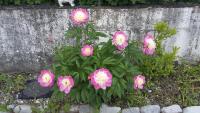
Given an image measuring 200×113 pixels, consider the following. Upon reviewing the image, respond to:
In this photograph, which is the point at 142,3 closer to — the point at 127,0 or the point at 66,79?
the point at 127,0

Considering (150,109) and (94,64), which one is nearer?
(94,64)

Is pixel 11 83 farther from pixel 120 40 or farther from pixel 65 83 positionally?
pixel 120 40

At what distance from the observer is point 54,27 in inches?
168

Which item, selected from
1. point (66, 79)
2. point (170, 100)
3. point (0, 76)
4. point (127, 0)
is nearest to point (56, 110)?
point (66, 79)

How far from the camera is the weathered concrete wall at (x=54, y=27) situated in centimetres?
421

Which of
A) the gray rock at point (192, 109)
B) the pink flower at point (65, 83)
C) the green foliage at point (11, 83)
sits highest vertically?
the pink flower at point (65, 83)

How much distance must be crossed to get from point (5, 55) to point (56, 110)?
3.62 feet

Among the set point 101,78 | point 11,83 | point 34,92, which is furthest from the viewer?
point 11,83

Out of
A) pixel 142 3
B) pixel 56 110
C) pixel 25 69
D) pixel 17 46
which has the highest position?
pixel 142 3

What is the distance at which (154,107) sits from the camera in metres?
3.98

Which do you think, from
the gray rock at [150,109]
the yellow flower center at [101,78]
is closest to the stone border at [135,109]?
the gray rock at [150,109]

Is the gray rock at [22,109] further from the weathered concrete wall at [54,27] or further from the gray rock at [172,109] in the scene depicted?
the gray rock at [172,109]

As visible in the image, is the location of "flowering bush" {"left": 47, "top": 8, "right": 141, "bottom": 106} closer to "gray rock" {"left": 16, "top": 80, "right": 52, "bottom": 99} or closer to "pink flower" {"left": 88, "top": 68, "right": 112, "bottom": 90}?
"pink flower" {"left": 88, "top": 68, "right": 112, "bottom": 90}

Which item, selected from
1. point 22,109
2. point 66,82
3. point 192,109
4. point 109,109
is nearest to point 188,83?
point 192,109
